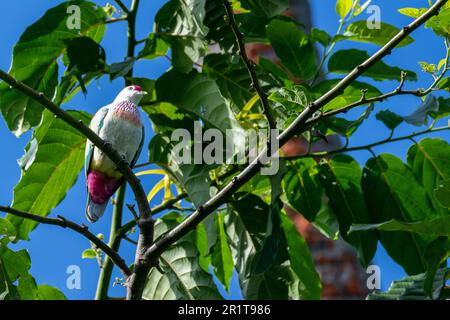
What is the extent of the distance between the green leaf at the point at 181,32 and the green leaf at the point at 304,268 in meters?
0.75

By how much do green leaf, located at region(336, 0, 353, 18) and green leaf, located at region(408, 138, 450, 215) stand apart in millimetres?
570

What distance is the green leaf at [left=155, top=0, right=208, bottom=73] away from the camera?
3203mm

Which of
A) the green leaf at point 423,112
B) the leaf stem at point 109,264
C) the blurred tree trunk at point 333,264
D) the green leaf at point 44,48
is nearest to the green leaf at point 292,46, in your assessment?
the green leaf at point 423,112

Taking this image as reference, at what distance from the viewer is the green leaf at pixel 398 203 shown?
3.00 m

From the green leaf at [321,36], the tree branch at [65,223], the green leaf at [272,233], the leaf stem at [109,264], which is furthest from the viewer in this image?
the green leaf at [321,36]

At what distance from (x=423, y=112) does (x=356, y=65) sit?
432mm

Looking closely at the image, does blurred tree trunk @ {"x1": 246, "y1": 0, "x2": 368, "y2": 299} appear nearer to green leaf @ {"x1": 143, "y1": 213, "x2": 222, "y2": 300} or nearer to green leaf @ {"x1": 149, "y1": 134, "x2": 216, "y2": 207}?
green leaf @ {"x1": 149, "y1": 134, "x2": 216, "y2": 207}

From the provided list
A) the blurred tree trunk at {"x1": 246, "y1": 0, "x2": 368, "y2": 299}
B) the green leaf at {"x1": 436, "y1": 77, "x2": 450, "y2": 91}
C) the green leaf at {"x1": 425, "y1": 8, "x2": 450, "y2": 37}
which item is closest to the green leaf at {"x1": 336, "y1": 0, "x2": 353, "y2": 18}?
the green leaf at {"x1": 436, "y1": 77, "x2": 450, "y2": 91}

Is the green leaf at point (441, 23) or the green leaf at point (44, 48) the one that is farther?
the green leaf at point (44, 48)

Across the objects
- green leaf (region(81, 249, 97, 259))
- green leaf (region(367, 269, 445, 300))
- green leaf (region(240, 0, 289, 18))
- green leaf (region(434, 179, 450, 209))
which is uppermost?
green leaf (region(240, 0, 289, 18))

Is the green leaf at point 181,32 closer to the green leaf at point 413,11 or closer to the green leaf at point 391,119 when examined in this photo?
the green leaf at point 391,119
